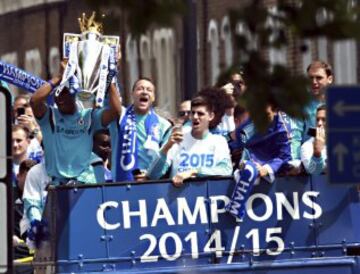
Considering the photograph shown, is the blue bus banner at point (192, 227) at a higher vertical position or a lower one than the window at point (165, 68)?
lower

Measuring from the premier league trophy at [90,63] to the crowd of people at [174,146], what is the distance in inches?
3.2

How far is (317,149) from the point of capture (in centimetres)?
1170

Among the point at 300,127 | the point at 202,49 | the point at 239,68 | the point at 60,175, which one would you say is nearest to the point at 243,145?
the point at 300,127

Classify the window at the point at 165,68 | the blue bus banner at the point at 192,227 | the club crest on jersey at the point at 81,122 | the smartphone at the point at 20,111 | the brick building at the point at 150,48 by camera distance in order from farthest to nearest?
the window at the point at 165,68
the brick building at the point at 150,48
the smartphone at the point at 20,111
the club crest on jersey at the point at 81,122
the blue bus banner at the point at 192,227

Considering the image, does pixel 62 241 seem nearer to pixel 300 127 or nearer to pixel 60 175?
pixel 60 175

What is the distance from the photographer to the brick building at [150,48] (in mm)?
25297

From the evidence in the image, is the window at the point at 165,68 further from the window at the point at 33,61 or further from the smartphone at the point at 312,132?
the smartphone at the point at 312,132

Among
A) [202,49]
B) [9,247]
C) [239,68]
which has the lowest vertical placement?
[9,247]

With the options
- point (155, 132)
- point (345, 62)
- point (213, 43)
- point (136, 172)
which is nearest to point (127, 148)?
point (136, 172)

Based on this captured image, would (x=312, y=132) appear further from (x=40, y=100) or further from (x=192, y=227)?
(x=40, y=100)

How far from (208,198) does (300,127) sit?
0.91m

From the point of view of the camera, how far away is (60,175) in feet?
38.9

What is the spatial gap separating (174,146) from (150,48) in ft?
63.5

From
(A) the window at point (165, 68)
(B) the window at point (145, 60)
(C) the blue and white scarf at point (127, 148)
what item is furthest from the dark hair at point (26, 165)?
(B) the window at point (145, 60)
